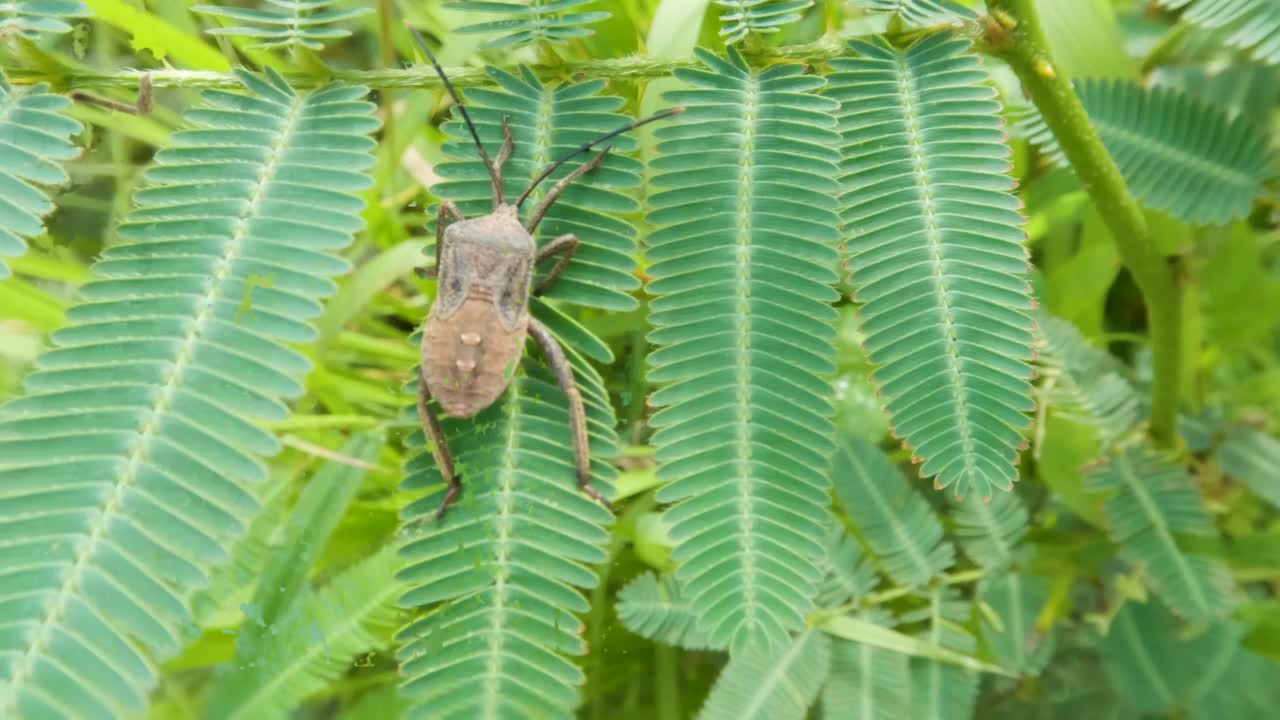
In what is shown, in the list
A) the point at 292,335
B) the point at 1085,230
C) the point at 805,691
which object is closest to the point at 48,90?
the point at 292,335

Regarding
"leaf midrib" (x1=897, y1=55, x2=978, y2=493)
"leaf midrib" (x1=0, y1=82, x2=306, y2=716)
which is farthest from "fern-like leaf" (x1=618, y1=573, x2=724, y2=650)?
"leaf midrib" (x1=0, y1=82, x2=306, y2=716)

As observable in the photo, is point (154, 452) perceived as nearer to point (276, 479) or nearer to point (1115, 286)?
point (276, 479)

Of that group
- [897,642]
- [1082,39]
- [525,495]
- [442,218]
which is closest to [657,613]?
[897,642]

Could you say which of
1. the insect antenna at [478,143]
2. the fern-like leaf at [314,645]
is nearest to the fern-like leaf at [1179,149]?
the insect antenna at [478,143]

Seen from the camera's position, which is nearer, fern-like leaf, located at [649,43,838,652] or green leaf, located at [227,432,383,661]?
fern-like leaf, located at [649,43,838,652]

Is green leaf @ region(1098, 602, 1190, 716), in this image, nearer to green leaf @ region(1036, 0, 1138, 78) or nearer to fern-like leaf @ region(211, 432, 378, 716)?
green leaf @ region(1036, 0, 1138, 78)

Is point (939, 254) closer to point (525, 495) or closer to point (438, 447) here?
point (525, 495)

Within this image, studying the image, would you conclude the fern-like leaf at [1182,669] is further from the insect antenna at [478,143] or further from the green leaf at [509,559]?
the insect antenna at [478,143]
